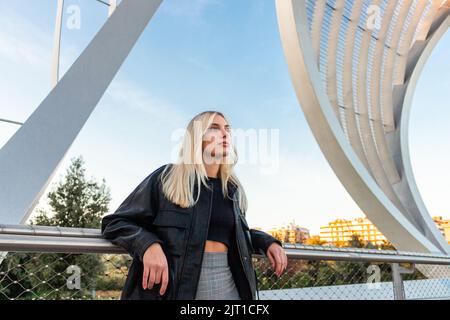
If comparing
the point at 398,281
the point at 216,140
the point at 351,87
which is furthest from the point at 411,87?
the point at 216,140

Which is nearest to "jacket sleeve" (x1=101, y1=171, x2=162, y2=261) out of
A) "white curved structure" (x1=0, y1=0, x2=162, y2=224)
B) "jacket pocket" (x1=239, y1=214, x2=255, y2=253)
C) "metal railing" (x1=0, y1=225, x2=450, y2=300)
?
"metal railing" (x1=0, y1=225, x2=450, y2=300)

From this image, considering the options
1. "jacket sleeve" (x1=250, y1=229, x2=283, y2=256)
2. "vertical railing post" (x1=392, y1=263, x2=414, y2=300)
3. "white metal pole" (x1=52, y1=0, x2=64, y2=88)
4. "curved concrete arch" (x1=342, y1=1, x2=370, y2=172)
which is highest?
"curved concrete arch" (x1=342, y1=1, x2=370, y2=172)

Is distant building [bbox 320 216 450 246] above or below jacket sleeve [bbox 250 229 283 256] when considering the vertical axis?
above

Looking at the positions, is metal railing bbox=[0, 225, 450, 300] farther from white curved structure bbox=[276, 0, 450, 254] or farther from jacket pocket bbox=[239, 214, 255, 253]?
white curved structure bbox=[276, 0, 450, 254]

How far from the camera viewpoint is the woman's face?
5.91 feet

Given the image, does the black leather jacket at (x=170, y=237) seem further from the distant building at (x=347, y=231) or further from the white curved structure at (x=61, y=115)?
the distant building at (x=347, y=231)

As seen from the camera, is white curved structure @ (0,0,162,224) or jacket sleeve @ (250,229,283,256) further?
white curved structure @ (0,0,162,224)

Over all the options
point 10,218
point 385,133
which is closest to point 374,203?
point 385,133

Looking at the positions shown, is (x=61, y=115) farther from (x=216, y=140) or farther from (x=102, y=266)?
(x=216, y=140)

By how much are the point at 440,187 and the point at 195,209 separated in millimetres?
20450

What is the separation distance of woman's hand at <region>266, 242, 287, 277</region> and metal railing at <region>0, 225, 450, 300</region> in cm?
22

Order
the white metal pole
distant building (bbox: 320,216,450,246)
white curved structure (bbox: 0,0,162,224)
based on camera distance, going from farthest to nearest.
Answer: distant building (bbox: 320,216,450,246) → the white metal pole → white curved structure (bbox: 0,0,162,224)

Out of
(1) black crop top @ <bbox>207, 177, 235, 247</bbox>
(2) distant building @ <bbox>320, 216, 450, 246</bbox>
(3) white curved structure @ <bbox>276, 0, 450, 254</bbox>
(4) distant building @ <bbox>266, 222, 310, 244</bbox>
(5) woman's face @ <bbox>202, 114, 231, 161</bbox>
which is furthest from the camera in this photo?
(4) distant building @ <bbox>266, 222, 310, 244</bbox>
